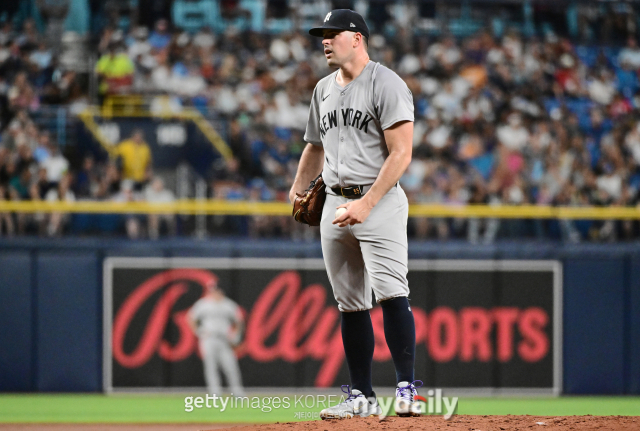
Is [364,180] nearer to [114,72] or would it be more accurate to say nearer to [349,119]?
[349,119]

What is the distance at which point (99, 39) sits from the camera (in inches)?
526

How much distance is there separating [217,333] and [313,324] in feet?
3.35

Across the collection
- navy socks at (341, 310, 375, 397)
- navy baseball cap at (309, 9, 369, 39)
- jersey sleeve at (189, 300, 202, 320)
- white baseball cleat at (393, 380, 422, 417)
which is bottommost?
jersey sleeve at (189, 300, 202, 320)

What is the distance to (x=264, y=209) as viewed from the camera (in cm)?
869

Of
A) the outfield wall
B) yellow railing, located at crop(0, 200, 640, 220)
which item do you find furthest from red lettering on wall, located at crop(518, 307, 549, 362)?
yellow railing, located at crop(0, 200, 640, 220)

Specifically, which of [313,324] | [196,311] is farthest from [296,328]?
[196,311]

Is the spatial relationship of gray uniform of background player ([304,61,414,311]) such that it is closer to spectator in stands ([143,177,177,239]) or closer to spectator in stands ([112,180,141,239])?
spectator in stands ([143,177,177,239])

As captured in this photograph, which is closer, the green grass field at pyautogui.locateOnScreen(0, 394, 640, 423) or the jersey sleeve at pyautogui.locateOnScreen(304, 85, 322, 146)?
the jersey sleeve at pyautogui.locateOnScreen(304, 85, 322, 146)

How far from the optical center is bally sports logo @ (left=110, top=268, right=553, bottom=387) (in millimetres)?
8688

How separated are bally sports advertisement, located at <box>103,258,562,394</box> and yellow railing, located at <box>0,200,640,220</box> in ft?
1.74

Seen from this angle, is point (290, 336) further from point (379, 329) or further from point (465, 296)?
point (465, 296)

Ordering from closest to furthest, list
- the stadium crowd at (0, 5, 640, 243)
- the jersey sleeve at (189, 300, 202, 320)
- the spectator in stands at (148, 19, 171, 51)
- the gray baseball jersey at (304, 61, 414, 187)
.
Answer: the gray baseball jersey at (304, 61, 414, 187) → the jersey sleeve at (189, 300, 202, 320) → the stadium crowd at (0, 5, 640, 243) → the spectator in stands at (148, 19, 171, 51)

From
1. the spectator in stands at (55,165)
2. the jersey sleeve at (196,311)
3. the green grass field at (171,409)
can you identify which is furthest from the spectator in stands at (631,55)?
the spectator in stands at (55,165)

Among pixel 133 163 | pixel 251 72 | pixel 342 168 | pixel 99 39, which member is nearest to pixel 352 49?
pixel 342 168
